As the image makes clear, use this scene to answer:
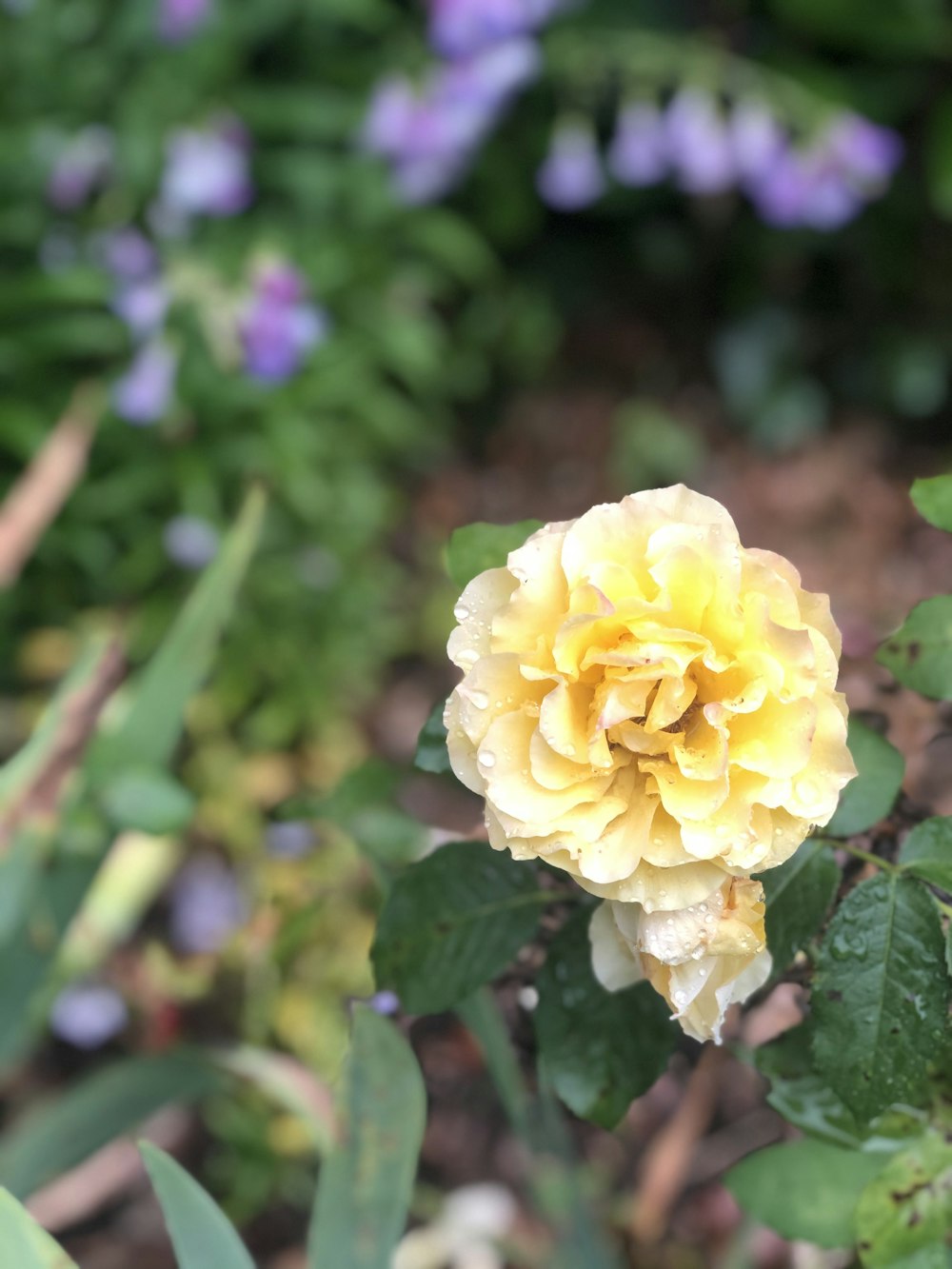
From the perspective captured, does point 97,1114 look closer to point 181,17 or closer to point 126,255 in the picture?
point 126,255

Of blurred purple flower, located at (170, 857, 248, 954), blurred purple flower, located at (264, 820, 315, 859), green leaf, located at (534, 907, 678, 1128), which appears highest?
green leaf, located at (534, 907, 678, 1128)

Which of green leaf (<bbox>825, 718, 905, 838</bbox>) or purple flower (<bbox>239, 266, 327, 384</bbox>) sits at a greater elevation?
green leaf (<bbox>825, 718, 905, 838</bbox>)

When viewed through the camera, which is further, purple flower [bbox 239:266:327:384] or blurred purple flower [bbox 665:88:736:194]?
blurred purple flower [bbox 665:88:736:194]

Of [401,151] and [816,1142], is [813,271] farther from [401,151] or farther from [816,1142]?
[816,1142]

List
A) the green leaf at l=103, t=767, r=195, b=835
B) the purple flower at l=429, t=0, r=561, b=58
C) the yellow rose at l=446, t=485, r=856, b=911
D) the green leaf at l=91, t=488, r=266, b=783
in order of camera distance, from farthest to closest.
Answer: the purple flower at l=429, t=0, r=561, b=58, the green leaf at l=91, t=488, r=266, b=783, the green leaf at l=103, t=767, r=195, b=835, the yellow rose at l=446, t=485, r=856, b=911

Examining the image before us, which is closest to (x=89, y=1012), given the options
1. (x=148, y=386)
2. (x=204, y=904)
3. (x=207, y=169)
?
(x=204, y=904)

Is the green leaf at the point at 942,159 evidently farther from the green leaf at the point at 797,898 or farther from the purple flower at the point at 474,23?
the green leaf at the point at 797,898

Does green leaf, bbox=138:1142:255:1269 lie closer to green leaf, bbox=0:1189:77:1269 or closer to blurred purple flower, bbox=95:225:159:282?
green leaf, bbox=0:1189:77:1269

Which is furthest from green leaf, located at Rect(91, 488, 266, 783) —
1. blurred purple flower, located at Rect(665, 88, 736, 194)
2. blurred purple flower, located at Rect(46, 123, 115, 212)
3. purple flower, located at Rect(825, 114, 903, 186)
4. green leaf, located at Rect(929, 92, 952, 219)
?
green leaf, located at Rect(929, 92, 952, 219)
